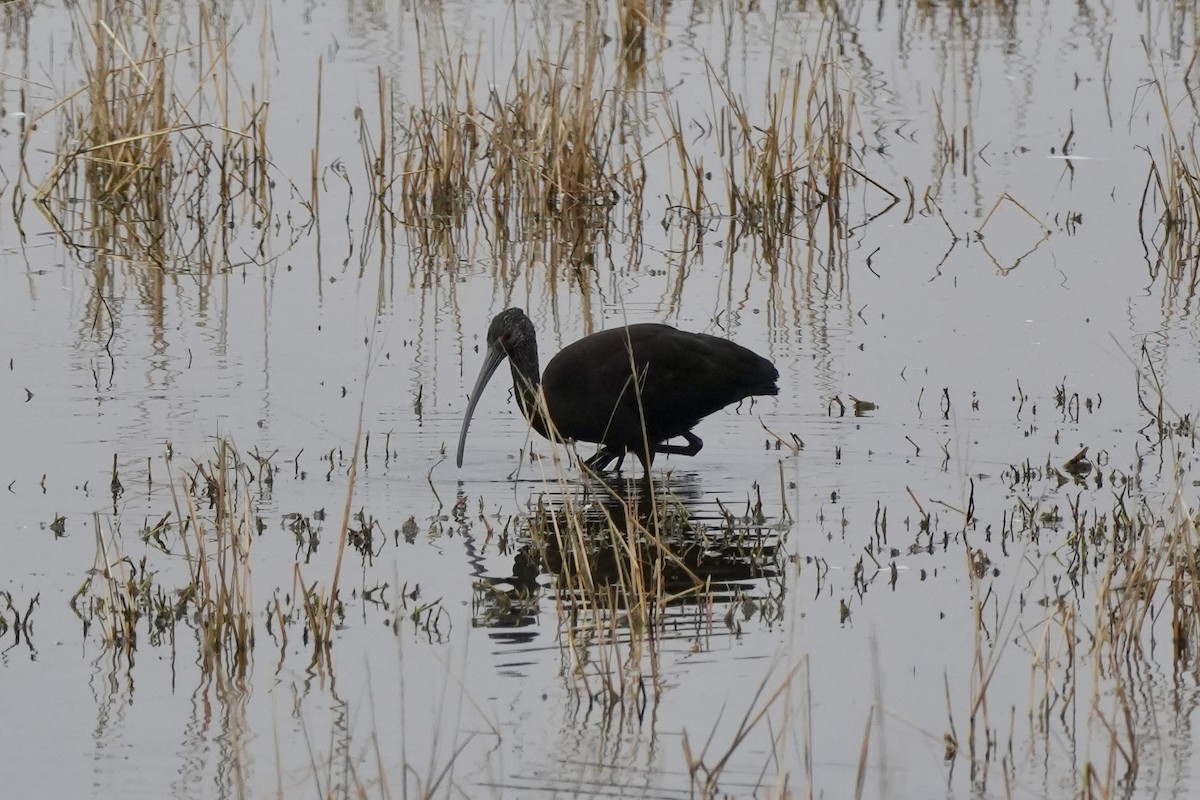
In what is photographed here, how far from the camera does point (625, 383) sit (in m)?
7.85

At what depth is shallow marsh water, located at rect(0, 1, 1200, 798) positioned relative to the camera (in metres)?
5.07

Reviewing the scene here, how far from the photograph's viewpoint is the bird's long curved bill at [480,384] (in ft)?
25.9

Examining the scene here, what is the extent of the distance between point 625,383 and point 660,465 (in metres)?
0.83

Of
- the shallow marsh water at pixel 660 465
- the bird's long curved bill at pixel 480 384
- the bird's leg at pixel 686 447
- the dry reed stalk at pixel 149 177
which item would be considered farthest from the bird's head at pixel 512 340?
the dry reed stalk at pixel 149 177

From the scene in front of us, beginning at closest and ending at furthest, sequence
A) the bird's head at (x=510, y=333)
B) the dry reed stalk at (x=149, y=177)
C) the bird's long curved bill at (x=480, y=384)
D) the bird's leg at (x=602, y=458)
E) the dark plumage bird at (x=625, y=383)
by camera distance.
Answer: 1. the bird's long curved bill at (x=480, y=384)
2. the dark plumage bird at (x=625, y=383)
3. the bird's leg at (x=602, y=458)
4. the bird's head at (x=510, y=333)
5. the dry reed stalk at (x=149, y=177)

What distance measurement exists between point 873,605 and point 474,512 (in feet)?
5.71

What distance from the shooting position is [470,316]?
10.6 m

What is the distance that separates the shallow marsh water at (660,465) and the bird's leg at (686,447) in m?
0.08

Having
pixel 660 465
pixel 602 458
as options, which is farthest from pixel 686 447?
pixel 602 458

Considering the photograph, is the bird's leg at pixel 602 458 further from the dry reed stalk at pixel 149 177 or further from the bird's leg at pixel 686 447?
the dry reed stalk at pixel 149 177

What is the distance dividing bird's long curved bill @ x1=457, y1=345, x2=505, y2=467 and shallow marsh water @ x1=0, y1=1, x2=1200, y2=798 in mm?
170

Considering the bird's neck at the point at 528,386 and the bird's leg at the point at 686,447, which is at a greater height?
the bird's neck at the point at 528,386

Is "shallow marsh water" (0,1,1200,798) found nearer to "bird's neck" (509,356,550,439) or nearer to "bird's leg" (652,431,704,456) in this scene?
"bird's leg" (652,431,704,456)

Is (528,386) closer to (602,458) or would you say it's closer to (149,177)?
(602,458)
